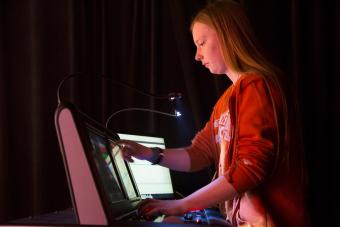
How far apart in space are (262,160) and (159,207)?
0.96 feet

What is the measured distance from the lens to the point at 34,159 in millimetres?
2133

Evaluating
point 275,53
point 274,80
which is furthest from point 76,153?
point 275,53

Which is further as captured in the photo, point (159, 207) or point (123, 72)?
point (123, 72)

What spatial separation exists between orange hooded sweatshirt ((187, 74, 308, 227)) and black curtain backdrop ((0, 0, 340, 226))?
2.14 feet

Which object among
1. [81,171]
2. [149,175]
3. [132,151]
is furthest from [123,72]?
[81,171]

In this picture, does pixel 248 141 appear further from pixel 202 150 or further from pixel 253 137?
pixel 202 150

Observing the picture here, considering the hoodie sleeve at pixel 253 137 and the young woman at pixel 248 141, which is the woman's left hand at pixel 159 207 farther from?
the hoodie sleeve at pixel 253 137

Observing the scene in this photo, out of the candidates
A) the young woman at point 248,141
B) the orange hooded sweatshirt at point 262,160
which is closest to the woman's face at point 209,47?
the young woman at point 248,141

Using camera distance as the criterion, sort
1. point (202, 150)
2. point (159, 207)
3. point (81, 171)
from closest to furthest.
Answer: point (81, 171), point (159, 207), point (202, 150)

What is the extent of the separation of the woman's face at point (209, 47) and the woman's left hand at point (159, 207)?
48cm

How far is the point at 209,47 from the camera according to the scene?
1358 millimetres

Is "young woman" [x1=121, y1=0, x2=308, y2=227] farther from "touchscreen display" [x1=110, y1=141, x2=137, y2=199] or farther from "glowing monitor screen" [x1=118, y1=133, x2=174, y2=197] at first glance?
"glowing monitor screen" [x1=118, y1=133, x2=174, y2=197]

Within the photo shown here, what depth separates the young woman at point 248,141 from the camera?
113 cm

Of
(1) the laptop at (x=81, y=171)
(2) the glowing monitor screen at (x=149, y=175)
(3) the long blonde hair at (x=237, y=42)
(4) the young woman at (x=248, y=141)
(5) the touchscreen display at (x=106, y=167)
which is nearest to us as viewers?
(1) the laptop at (x=81, y=171)
